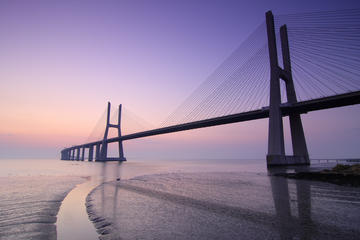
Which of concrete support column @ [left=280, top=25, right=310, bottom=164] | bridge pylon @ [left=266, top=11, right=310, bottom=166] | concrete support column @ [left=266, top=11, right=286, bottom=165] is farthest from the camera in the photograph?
concrete support column @ [left=280, top=25, right=310, bottom=164]

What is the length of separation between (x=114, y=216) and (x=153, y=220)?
1005 mm

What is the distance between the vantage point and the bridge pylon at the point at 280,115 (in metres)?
24.2

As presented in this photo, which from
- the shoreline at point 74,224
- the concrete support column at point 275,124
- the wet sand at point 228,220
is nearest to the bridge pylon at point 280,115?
the concrete support column at point 275,124

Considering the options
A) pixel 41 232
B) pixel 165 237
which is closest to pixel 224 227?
pixel 165 237

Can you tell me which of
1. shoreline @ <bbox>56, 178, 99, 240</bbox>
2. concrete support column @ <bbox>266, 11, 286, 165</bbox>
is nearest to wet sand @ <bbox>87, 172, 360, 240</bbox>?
shoreline @ <bbox>56, 178, 99, 240</bbox>

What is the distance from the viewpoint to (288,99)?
28641 mm

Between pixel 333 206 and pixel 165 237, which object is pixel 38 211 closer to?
pixel 165 237

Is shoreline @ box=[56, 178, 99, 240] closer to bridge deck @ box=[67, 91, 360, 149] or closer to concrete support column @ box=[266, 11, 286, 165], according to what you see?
concrete support column @ box=[266, 11, 286, 165]

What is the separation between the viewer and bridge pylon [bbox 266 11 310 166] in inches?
953

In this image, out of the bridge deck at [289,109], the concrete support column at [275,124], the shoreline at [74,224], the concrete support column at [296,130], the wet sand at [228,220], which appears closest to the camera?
the wet sand at [228,220]

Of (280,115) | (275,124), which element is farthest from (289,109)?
(275,124)

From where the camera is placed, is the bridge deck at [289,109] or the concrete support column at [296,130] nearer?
the bridge deck at [289,109]

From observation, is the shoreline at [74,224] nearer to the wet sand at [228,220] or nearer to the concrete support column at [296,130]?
the wet sand at [228,220]

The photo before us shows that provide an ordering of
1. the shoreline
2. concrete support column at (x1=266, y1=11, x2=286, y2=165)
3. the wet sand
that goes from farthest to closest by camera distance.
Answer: concrete support column at (x1=266, y1=11, x2=286, y2=165)
the shoreline
the wet sand
